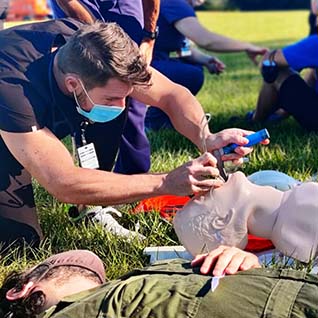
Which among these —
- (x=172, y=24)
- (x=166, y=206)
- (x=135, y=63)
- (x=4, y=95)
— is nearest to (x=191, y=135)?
(x=166, y=206)

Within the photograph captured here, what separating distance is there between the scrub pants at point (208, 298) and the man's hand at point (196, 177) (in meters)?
0.43

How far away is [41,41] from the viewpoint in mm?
2938

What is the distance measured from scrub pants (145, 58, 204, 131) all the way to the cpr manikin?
2.72 meters

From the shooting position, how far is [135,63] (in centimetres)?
272

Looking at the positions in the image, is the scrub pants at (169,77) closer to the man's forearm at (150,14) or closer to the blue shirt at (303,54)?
the blue shirt at (303,54)

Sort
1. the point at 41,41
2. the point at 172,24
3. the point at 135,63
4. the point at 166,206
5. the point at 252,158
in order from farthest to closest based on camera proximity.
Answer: the point at 172,24
the point at 252,158
the point at 166,206
the point at 41,41
the point at 135,63

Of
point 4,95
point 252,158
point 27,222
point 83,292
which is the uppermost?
point 4,95

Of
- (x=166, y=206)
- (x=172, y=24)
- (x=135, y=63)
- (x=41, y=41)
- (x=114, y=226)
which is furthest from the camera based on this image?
(x=172, y=24)

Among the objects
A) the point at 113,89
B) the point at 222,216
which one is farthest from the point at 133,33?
the point at 222,216

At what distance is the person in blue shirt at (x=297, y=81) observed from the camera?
4812 millimetres

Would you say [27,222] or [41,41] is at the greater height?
[41,41]

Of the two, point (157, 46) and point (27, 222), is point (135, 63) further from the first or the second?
point (157, 46)

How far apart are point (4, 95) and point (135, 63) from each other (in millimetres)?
469

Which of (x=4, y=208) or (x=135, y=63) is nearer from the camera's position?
(x=135, y=63)
